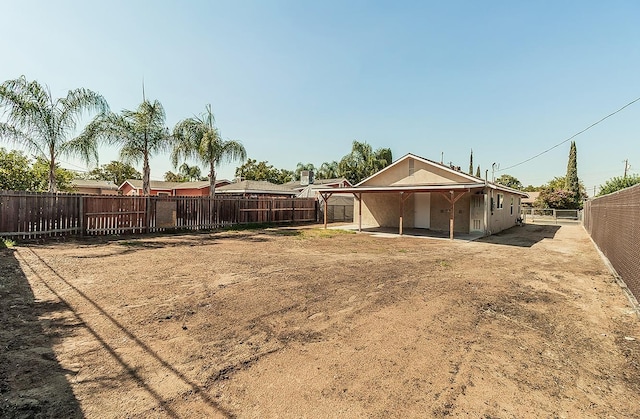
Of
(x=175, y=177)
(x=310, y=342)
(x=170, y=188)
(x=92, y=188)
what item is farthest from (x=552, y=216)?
(x=175, y=177)

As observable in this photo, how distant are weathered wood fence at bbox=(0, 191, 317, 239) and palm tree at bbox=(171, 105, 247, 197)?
279 cm

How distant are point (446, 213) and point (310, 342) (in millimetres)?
14676

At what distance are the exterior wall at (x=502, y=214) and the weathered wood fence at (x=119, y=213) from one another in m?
12.4

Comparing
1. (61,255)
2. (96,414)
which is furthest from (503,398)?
(61,255)

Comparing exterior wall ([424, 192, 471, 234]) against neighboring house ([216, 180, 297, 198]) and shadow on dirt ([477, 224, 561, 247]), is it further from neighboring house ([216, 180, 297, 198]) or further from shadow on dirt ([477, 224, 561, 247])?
neighboring house ([216, 180, 297, 198])

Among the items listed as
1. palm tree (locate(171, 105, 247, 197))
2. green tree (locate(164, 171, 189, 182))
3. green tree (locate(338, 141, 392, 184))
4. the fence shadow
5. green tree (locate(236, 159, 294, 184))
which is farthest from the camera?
green tree (locate(164, 171, 189, 182))

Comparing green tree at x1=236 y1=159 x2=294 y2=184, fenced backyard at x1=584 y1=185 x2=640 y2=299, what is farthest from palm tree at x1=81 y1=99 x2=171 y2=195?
green tree at x1=236 y1=159 x2=294 y2=184

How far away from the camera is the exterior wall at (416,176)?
51.8ft

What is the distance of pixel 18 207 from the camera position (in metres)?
10.5

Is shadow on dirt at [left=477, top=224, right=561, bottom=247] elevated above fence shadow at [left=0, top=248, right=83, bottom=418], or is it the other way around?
shadow on dirt at [left=477, top=224, right=561, bottom=247]

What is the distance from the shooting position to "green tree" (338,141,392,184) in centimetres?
3994

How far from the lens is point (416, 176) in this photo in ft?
55.3

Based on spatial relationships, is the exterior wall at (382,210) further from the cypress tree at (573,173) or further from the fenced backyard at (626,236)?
the cypress tree at (573,173)

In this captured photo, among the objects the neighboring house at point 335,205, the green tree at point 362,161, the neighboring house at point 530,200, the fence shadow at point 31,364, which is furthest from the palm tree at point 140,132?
the neighboring house at point 530,200
